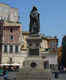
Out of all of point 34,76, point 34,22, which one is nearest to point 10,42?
point 34,22

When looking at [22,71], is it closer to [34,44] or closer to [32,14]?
[34,44]

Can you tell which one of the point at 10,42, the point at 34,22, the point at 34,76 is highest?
the point at 34,22

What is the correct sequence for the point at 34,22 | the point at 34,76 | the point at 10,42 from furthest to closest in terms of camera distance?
the point at 10,42, the point at 34,22, the point at 34,76

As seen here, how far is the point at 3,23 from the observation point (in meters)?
64.8

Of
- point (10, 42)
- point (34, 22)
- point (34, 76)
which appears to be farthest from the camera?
point (10, 42)

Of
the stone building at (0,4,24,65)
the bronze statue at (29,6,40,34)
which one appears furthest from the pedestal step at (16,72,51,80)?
the stone building at (0,4,24,65)

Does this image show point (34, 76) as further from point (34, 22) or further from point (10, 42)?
point (10, 42)

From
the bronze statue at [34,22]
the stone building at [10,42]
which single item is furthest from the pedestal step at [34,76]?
the stone building at [10,42]

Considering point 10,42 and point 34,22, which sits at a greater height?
point 34,22

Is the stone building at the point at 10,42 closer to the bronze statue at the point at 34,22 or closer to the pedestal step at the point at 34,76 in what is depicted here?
the bronze statue at the point at 34,22

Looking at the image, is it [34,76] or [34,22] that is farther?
[34,22]

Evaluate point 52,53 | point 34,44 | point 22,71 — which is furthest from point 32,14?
point 52,53

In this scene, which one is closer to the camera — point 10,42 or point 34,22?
point 34,22

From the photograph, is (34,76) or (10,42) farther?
(10,42)
